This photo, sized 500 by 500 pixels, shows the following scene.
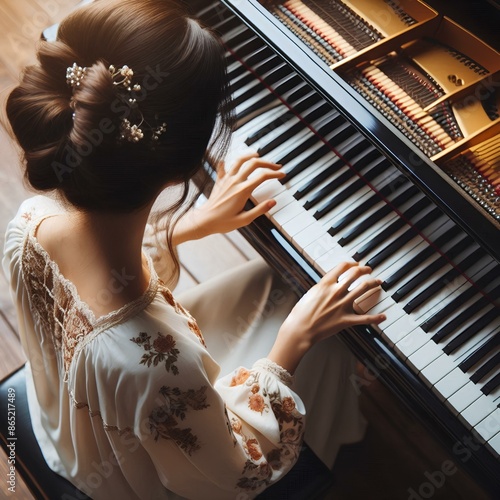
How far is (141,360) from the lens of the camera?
49.3 inches

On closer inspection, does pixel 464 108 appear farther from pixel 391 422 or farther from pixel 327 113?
pixel 391 422

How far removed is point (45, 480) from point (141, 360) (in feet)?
1.92

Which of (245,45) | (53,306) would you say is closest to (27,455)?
(53,306)

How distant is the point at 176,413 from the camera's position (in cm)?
129

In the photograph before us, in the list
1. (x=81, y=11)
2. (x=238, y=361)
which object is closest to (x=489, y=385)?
(x=238, y=361)

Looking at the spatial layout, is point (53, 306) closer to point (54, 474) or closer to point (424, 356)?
point (54, 474)

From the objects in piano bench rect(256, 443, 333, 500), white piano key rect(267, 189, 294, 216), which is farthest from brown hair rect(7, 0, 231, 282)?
piano bench rect(256, 443, 333, 500)

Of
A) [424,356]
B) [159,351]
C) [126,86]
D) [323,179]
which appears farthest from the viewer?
[323,179]

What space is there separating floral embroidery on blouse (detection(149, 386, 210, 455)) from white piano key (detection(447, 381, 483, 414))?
669 mm

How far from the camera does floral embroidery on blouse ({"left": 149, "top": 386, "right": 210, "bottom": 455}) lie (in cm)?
127

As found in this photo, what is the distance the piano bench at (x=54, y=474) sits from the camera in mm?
1578

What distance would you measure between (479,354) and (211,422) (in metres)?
0.74

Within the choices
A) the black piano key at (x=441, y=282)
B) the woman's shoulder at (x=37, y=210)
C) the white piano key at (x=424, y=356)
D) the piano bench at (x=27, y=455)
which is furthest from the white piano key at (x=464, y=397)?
the woman's shoulder at (x=37, y=210)

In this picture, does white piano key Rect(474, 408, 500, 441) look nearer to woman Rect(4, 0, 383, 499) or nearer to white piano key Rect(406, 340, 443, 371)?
white piano key Rect(406, 340, 443, 371)
